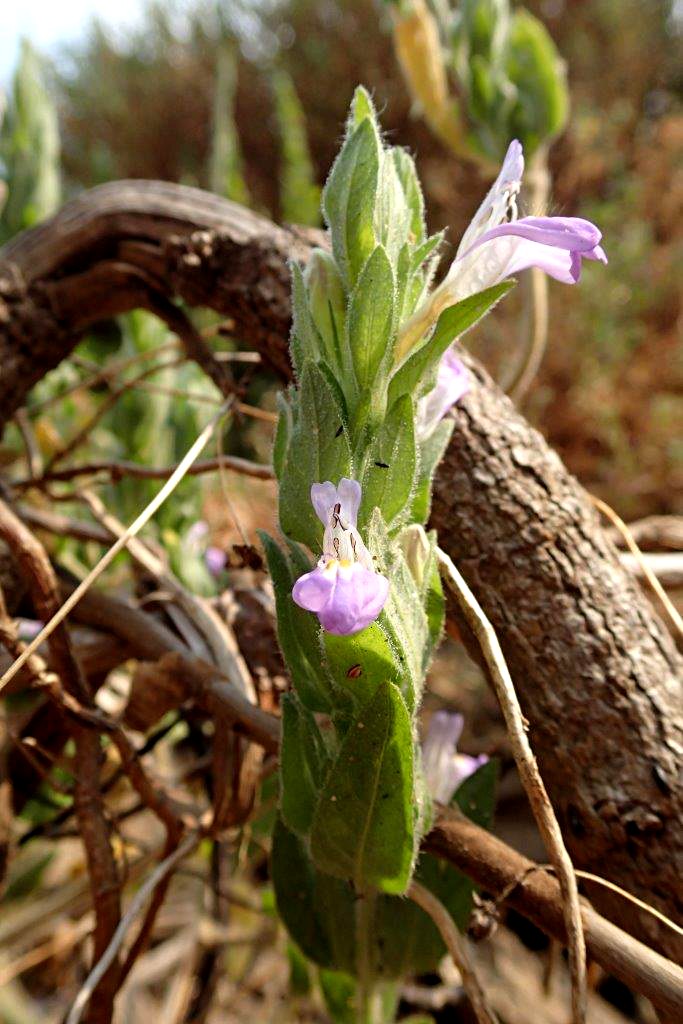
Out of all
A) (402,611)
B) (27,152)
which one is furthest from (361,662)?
(27,152)

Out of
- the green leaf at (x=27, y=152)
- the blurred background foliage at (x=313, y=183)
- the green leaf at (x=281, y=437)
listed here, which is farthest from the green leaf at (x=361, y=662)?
the green leaf at (x=27, y=152)

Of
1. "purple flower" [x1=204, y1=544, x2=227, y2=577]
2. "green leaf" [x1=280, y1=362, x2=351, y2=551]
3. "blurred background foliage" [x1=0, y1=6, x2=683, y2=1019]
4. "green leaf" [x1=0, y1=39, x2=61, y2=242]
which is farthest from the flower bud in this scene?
"green leaf" [x1=280, y1=362, x2=351, y2=551]

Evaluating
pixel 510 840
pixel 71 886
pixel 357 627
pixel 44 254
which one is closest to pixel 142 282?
pixel 44 254

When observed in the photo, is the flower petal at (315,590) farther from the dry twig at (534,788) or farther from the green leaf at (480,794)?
the green leaf at (480,794)

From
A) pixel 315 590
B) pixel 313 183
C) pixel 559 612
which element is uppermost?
pixel 313 183

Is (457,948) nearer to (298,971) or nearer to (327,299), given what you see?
(298,971)
